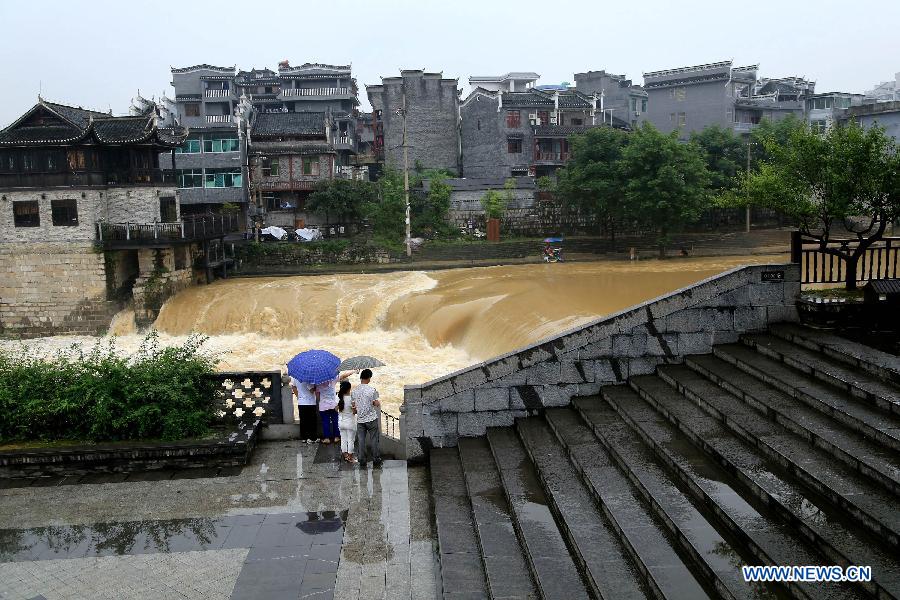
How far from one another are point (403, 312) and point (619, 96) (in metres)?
38.1

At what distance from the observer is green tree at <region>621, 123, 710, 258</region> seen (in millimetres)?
36812

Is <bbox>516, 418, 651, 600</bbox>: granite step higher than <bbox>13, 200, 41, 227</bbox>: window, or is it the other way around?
<bbox>13, 200, 41, 227</bbox>: window

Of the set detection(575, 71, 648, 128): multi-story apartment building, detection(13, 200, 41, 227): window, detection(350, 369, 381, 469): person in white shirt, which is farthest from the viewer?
detection(575, 71, 648, 128): multi-story apartment building

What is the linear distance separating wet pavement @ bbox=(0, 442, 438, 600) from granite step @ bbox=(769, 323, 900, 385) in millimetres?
5078

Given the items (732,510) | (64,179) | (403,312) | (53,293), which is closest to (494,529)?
(732,510)

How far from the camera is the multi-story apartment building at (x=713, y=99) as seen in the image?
172 ft

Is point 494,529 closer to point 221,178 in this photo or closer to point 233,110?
point 221,178

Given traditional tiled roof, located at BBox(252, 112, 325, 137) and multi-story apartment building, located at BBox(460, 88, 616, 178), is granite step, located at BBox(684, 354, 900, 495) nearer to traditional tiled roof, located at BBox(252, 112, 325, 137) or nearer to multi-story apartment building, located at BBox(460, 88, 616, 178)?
traditional tiled roof, located at BBox(252, 112, 325, 137)

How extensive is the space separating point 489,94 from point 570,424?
42.3m

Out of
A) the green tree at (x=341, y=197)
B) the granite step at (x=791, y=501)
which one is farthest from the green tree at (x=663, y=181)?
the granite step at (x=791, y=501)

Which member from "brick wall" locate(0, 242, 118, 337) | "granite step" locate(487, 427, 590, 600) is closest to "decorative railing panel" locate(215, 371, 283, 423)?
"granite step" locate(487, 427, 590, 600)

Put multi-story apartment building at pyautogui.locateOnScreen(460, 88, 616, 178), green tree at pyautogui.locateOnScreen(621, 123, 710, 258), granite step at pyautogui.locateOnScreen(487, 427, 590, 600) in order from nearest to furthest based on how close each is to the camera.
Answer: granite step at pyautogui.locateOnScreen(487, 427, 590, 600) < green tree at pyautogui.locateOnScreen(621, 123, 710, 258) < multi-story apartment building at pyautogui.locateOnScreen(460, 88, 616, 178)

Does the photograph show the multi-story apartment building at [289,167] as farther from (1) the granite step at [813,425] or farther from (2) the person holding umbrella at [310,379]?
(1) the granite step at [813,425]

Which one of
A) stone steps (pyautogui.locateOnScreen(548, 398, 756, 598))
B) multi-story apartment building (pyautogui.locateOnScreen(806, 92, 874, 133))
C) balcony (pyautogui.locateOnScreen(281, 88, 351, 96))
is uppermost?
balcony (pyautogui.locateOnScreen(281, 88, 351, 96))
